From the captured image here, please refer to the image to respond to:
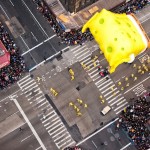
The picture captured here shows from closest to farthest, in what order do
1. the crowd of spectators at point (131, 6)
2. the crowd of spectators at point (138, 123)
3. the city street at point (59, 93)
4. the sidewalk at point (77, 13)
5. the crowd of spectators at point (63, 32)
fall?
1. the crowd of spectators at point (138, 123)
2. the city street at point (59, 93)
3. the sidewalk at point (77, 13)
4. the crowd of spectators at point (63, 32)
5. the crowd of spectators at point (131, 6)

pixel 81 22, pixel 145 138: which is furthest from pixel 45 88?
pixel 145 138

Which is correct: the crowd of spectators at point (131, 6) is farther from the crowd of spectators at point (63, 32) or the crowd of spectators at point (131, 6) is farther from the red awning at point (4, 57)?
the red awning at point (4, 57)

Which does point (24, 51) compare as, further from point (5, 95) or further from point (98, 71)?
point (98, 71)

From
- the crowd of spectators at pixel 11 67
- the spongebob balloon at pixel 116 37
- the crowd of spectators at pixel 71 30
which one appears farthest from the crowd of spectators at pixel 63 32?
the spongebob balloon at pixel 116 37

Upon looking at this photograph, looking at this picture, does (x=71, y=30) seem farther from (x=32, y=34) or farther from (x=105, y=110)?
(x=105, y=110)

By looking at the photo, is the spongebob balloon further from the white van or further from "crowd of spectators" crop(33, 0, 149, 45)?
"crowd of spectators" crop(33, 0, 149, 45)

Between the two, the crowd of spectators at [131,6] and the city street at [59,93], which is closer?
the city street at [59,93]
